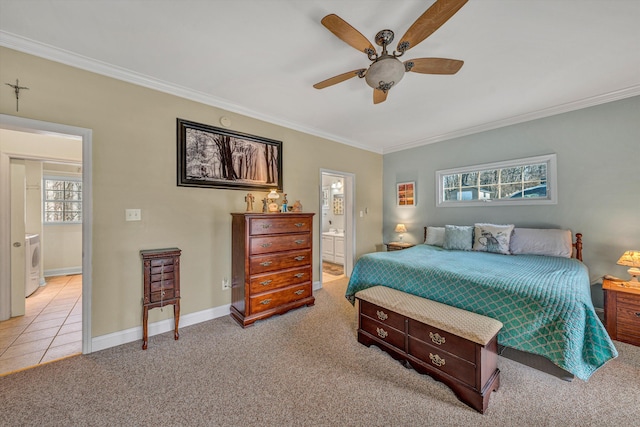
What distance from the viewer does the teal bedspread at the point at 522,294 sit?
1.55 m

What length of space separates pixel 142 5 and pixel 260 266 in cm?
239

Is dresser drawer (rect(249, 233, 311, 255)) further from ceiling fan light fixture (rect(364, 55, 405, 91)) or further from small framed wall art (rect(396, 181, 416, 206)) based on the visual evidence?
small framed wall art (rect(396, 181, 416, 206))

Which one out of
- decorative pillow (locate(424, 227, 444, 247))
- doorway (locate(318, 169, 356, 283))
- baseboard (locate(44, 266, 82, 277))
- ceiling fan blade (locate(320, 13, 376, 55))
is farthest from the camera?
baseboard (locate(44, 266, 82, 277))

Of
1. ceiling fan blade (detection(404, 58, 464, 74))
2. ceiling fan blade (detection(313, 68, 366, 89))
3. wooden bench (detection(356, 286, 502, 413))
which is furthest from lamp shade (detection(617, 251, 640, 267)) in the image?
ceiling fan blade (detection(313, 68, 366, 89))

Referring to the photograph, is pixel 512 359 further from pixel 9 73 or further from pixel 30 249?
pixel 30 249

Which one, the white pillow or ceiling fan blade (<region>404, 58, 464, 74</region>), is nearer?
ceiling fan blade (<region>404, 58, 464, 74</region>)

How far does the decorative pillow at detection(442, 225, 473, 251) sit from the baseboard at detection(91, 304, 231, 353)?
10.7ft

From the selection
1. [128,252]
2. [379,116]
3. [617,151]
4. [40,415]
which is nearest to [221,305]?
[128,252]

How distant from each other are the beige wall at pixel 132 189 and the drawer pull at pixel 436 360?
237cm

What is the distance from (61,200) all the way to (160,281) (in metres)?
4.75

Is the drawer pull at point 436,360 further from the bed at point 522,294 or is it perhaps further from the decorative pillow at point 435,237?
the decorative pillow at point 435,237

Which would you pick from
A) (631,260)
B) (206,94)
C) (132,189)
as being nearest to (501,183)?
(631,260)

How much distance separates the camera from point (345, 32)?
156 centimetres

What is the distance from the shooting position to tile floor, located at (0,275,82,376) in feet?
6.76
